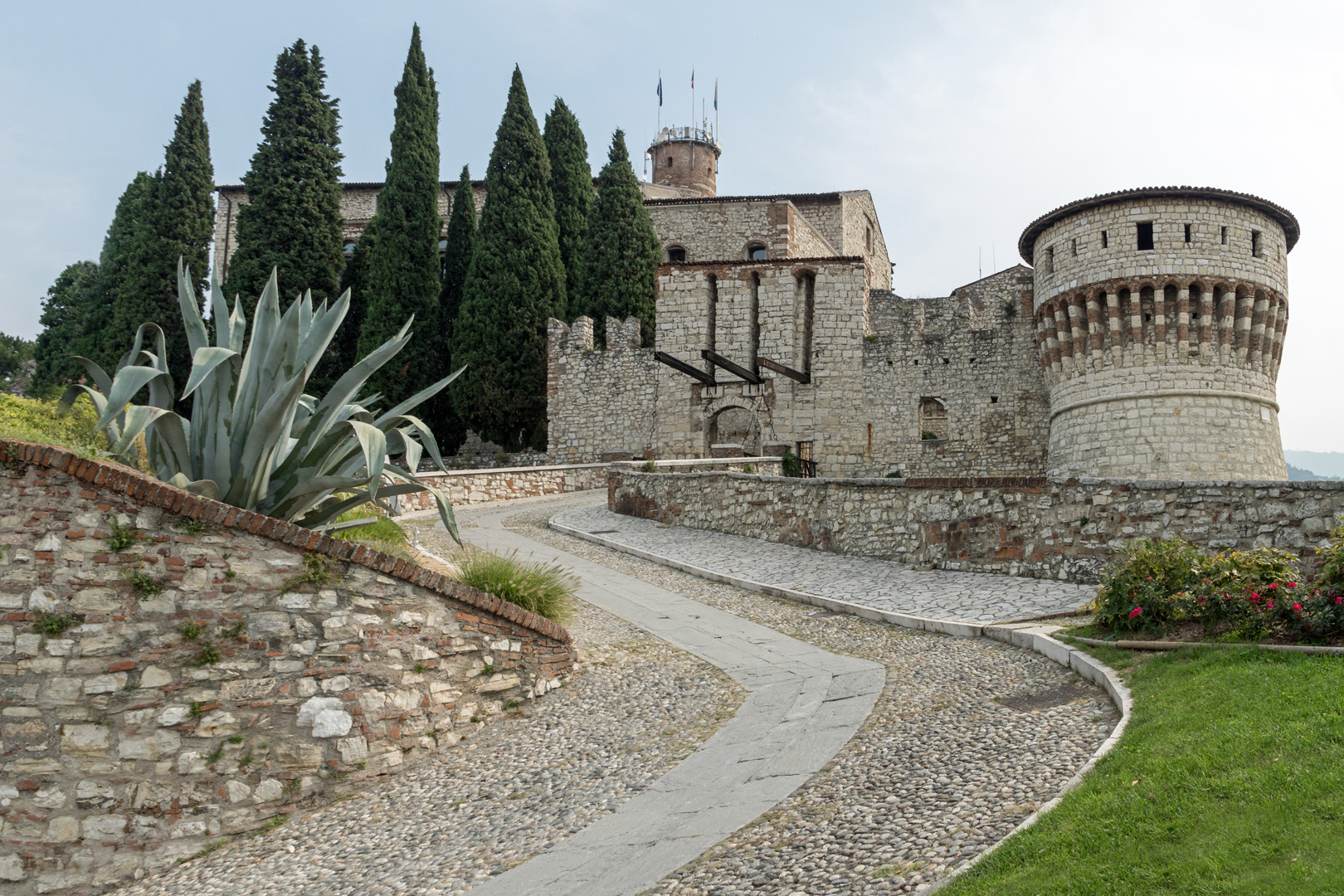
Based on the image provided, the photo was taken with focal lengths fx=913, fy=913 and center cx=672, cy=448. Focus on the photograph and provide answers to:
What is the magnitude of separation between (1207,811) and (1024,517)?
8.05 m

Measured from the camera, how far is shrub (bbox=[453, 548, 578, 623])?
27.4 ft

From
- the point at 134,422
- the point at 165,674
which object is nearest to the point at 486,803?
the point at 165,674

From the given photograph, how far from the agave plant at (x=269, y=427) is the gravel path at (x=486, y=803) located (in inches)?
71.1

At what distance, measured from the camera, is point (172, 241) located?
1211 inches

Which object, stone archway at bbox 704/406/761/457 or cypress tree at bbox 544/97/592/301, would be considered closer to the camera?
stone archway at bbox 704/406/761/457

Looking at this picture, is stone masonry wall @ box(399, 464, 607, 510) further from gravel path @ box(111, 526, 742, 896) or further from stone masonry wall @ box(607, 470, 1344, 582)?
gravel path @ box(111, 526, 742, 896)

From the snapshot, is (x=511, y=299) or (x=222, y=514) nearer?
(x=222, y=514)

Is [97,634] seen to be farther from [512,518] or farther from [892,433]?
[892,433]

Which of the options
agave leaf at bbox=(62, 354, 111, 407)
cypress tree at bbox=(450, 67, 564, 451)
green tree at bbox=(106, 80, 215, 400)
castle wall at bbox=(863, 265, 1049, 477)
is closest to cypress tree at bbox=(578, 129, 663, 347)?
cypress tree at bbox=(450, 67, 564, 451)

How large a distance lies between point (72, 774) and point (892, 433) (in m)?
23.1

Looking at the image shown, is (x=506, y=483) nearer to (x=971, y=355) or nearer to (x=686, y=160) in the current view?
(x=971, y=355)

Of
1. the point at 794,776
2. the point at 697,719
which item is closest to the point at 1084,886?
the point at 794,776

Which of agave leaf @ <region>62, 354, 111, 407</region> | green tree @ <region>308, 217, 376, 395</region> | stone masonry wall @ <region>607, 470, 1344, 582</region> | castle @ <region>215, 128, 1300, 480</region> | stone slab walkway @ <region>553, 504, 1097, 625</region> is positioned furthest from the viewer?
green tree @ <region>308, 217, 376, 395</region>

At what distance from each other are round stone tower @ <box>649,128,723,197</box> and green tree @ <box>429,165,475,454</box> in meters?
17.7
